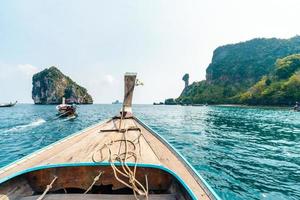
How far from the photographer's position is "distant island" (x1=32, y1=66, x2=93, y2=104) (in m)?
178

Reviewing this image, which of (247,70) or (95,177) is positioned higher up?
(247,70)

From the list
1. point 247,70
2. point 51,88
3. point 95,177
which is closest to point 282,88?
point 247,70

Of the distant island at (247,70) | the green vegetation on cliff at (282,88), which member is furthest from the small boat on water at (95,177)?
the distant island at (247,70)

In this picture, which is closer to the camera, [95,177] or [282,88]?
[95,177]

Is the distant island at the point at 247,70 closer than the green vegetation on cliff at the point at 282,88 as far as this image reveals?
No

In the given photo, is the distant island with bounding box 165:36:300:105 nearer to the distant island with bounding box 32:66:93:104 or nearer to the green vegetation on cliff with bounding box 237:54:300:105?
the green vegetation on cliff with bounding box 237:54:300:105

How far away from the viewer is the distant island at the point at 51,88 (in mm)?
177625

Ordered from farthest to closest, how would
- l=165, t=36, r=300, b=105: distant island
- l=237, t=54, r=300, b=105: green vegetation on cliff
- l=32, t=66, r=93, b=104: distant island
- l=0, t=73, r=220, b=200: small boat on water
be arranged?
1. l=32, t=66, r=93, b=104: distant island
2. l=165, t=36, r=300, b=105: distant island
3. l=237, t=54, r=300, b=105: green vegetation on cliff
4. l=0, t=73, r=220, b=200: small boat on water

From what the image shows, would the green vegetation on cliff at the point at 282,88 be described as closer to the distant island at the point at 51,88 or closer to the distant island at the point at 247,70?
the distant island at the point at 247,70

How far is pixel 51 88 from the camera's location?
17725 centimetres

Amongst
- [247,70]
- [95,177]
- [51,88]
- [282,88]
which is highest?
[247,70]

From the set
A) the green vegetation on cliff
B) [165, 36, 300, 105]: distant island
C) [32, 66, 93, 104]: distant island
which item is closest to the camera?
the green vegetation on cliff

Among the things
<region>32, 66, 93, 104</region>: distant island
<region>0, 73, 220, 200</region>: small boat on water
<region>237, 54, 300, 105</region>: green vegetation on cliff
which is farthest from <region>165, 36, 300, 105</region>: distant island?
<region>32, 66, 93, 104</region>: distant island

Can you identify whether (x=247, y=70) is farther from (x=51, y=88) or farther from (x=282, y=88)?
(x=51, y=88)
